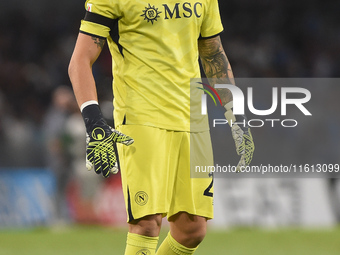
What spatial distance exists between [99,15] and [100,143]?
742mm

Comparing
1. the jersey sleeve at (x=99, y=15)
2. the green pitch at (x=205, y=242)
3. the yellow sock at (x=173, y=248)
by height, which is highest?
the jersey sleeve at (x=99, y=15)

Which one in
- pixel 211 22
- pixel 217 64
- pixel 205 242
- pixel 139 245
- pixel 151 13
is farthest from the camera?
pixel 205 242

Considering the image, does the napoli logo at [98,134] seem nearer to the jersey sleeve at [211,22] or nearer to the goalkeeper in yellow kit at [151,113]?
the goalkeeper in yellow kit at [151,113]

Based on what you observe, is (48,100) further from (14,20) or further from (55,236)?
(55,236)

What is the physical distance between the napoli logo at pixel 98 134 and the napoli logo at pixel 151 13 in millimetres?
731

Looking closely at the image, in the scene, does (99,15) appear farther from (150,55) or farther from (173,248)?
(173,248)

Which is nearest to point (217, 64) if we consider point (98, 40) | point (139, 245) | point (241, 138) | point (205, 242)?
point (241, 138)

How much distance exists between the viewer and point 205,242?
8148 millimetres

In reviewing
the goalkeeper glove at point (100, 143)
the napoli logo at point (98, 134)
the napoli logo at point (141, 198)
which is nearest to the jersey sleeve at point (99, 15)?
the goalkeeper glove at point (100, 143)

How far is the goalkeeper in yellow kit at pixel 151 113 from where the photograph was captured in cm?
370

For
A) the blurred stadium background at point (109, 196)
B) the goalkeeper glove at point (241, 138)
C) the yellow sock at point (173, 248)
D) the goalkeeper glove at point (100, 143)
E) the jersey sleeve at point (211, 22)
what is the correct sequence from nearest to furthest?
the goalkeeper glove at point (100, 143)
the yellow sock at point (173, 248)
the jersey sleeve at point (211, 22)
the goalkeeper glove at point (241, 138)
the blurred stadium background at point (109, 196)

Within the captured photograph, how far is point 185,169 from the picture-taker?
3.91m

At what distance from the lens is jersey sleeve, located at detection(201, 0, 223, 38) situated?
163 inches

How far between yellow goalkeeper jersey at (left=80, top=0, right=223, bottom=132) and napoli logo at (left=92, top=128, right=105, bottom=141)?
1.08 feet
